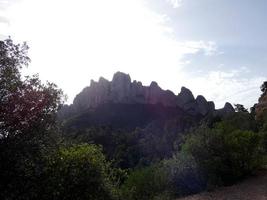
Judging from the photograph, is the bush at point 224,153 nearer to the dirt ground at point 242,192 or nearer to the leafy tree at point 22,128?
the dirt ground at point 242,192

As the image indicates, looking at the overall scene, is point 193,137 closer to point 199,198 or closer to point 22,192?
point 199,198

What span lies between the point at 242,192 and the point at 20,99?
39.6 feet

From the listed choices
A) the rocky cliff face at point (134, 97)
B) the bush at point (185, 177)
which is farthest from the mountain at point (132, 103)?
the bush at point (185, 177)

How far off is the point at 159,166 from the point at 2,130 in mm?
14611

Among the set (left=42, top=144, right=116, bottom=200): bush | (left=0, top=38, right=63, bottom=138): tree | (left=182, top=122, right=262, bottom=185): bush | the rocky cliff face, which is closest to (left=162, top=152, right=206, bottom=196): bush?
(left=182, top=122, right=262, bottom=185): bush

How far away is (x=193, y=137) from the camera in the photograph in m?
22.0

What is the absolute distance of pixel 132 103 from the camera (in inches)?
3585

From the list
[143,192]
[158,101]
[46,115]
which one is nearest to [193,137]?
[143,192]

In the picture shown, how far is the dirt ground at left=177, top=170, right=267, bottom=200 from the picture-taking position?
17.4 meters

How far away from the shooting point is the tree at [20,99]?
9.24 m

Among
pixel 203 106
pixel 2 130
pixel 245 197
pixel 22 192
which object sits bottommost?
pixel 245 197

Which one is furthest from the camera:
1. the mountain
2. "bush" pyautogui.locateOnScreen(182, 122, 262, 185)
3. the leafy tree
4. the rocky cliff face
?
the rocky cliff face

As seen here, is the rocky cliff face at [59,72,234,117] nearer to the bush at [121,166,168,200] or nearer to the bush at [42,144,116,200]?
the bush at [121,166,168,200]

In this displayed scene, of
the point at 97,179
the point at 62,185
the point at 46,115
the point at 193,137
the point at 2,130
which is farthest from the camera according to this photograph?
the point at 193,137
